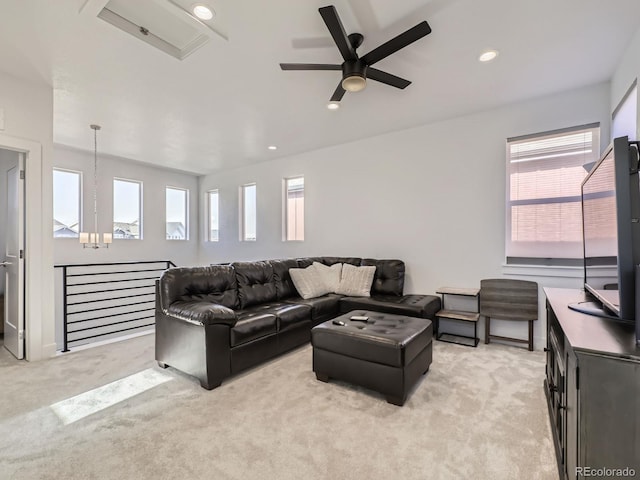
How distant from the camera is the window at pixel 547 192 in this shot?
3.21 meters

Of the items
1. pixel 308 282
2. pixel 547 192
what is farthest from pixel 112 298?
pixel 547 192

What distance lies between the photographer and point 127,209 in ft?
20.1

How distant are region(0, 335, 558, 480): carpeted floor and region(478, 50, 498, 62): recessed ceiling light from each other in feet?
8.94

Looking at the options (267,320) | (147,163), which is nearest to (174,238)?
(147,163)

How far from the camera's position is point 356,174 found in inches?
Result: 189

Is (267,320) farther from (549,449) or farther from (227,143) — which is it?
(227,143)

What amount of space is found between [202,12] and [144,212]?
17.2 ft

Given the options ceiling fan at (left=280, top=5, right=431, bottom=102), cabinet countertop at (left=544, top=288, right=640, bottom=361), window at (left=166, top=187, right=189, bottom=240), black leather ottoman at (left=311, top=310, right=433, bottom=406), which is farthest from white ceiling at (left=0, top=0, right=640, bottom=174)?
window at (left=166, top=187, right=189, bottom=240)

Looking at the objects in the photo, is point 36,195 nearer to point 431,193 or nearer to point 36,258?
point 36,258

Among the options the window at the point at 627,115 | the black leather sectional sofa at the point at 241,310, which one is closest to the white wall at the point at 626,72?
the window at the point at 627,115

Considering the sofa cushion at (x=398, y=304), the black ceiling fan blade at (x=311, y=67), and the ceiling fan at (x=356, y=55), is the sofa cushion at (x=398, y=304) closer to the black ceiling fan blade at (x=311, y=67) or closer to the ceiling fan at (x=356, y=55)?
the ceiling fan at (x=356, y=55)

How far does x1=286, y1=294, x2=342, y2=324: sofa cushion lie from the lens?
11.5 feet

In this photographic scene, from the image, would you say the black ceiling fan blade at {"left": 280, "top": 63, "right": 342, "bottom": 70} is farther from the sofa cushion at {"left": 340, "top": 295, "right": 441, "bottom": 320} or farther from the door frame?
the door frame

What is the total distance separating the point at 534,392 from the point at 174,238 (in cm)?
689
